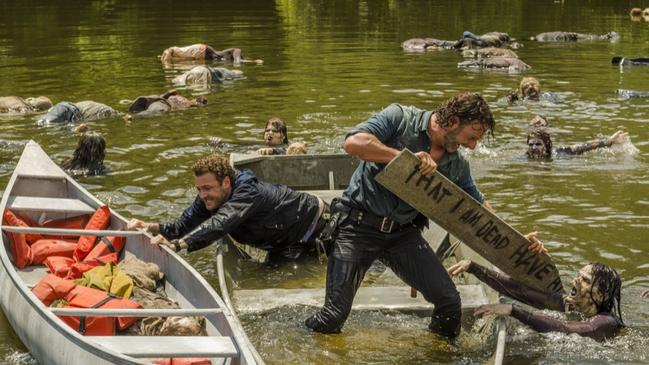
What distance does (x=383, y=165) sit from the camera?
805 centimetres

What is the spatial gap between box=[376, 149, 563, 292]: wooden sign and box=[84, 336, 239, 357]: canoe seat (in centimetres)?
185

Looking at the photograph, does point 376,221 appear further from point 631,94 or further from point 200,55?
point 200,55

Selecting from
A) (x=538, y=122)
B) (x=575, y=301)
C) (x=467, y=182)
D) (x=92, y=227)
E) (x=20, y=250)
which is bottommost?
(x=575, y=301)

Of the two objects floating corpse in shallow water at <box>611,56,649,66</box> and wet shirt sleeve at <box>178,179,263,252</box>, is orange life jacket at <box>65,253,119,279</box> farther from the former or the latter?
floating corpse in shallow water at <box>611,56,649,66</box>

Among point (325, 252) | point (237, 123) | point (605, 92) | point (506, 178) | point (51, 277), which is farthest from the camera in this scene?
point (605, 92)

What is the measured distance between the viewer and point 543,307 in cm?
941

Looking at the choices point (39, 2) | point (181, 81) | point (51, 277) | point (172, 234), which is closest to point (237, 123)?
point (181, 81)

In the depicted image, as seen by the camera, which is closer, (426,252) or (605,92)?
(426,252)

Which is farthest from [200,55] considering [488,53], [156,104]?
[488,53]

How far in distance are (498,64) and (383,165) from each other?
64.2 feet

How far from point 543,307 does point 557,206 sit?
15.5 ft

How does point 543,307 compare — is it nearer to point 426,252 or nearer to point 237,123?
point 426,252

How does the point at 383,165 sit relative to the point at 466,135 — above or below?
below

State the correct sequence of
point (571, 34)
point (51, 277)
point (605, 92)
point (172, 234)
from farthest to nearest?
1. point (571, 34)
2. point (605, 92)
3. point (172, 234)
4. point (51, 277)
